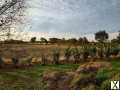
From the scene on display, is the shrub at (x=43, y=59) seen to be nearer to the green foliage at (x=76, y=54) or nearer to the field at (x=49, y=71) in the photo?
the field at (x=49, y=71)

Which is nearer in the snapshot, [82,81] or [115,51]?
[82,81]

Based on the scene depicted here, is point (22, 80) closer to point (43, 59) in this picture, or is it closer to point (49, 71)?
point (49, 71)

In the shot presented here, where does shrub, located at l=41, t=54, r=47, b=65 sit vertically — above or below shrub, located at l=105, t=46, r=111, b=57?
below

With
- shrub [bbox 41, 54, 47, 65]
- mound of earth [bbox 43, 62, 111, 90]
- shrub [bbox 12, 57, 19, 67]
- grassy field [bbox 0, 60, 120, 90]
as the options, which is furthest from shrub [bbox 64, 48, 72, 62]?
mound of earth [bbox 43, 62, 111, 90]

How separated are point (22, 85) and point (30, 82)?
4.71ft

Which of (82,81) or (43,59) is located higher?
(43,59)

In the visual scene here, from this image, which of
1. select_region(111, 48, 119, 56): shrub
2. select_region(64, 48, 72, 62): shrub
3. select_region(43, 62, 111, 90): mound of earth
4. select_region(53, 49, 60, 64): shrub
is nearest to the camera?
select_region(43, 62, 111, 90): mound of earth

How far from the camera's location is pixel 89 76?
73.4 feet

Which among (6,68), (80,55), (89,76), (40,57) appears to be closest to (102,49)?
(80,55)

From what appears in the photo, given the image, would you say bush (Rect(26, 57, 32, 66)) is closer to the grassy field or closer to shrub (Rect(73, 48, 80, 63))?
shrub (Rect(73, 48, 80, 63))

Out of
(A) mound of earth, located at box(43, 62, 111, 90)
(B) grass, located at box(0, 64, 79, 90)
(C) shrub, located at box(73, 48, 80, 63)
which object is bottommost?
(B) grass, located at box(0, 64, 79, 90)

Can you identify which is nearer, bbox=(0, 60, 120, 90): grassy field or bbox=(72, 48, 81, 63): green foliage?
bbox=(0, 60, 120, 90): grassy field

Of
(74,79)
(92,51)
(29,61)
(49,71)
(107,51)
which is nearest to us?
(74,79)

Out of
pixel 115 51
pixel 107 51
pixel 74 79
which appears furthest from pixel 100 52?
pixel 74 79
